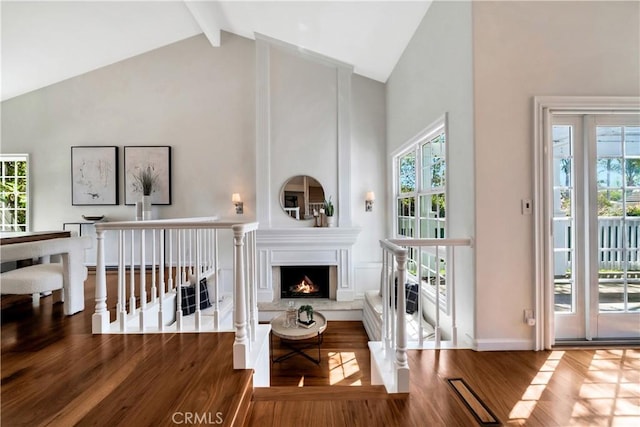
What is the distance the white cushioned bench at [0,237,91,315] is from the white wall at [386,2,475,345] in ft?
11.0

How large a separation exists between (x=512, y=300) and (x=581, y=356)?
56 cm

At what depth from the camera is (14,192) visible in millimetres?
4777

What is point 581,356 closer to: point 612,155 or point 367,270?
point 612,155

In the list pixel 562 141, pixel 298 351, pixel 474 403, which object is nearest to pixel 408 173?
pixel 562 141

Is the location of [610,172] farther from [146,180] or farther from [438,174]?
[146,180]

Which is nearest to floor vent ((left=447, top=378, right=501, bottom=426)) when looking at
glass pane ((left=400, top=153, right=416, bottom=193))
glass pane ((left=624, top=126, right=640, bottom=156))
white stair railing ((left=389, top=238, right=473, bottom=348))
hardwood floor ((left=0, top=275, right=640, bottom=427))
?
hardwood floor ((left=0, top=275, right=640, bottom=427))

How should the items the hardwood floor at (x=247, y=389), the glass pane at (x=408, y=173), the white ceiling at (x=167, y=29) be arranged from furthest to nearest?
the glass pane at (x=408, y=173) < the white ceiling at (x=167, y=29) < the hardwood floor at (x=247, y=389)

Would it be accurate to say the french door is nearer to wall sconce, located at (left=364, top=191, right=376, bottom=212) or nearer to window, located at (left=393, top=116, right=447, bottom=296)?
window, located at (left=393, top=116, right=447, bottom=296)

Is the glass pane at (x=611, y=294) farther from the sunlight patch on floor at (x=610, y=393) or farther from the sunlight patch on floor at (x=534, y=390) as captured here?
the sunlight patch on floor at (x=534, y=390)

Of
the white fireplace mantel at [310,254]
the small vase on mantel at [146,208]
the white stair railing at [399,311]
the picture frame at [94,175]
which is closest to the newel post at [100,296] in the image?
the white stair railing at [399,311]

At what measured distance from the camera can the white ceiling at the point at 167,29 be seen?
10.9 feet

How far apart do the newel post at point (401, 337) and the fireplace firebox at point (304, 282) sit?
115 inches

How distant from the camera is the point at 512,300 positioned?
2111 mm

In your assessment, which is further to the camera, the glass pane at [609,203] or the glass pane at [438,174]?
the glass pane at [438,174]
